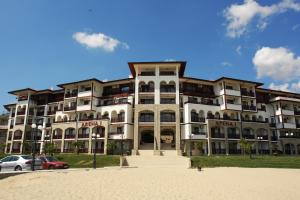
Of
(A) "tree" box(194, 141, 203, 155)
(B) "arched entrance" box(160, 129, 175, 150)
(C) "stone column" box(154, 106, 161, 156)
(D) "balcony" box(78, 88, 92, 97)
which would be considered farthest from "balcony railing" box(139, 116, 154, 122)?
(D) "balcony" box(78, 88, 92, 97)

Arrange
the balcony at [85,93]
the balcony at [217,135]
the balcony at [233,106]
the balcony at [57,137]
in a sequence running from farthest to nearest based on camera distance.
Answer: the balcony at [57,137]
the balcony at [85,93]
the balcony at [233,106]
the balcony at [217,135]

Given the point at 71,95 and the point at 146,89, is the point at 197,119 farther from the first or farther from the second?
the point at 71,95

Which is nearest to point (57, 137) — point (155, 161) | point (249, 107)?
point (155, 161)

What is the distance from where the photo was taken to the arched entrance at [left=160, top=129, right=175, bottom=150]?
170 feet

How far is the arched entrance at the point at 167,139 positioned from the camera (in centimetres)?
5169

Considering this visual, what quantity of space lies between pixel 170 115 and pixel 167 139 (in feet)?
15.9

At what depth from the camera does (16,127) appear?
212ft

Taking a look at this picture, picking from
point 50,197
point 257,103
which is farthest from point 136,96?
point 50,197

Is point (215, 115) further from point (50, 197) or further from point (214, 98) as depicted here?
point (50, 197)

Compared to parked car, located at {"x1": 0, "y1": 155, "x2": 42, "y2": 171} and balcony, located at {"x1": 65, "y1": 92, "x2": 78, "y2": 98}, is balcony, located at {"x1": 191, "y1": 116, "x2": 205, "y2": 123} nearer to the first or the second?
balcony, located at {"x1": 65, "y1": 92, "x2": 78, "y2": 98}

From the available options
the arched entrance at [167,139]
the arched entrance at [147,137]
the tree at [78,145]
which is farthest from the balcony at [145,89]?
the tree at [78,145]

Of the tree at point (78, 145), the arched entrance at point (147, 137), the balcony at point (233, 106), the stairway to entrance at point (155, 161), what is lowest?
the stairway to entrance at point (155, 161)

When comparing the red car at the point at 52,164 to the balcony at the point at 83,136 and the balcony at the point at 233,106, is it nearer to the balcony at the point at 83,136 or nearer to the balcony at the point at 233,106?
the balcony at the point at 83,136

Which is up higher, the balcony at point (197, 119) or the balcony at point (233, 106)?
the balcony at point (233, 106)
